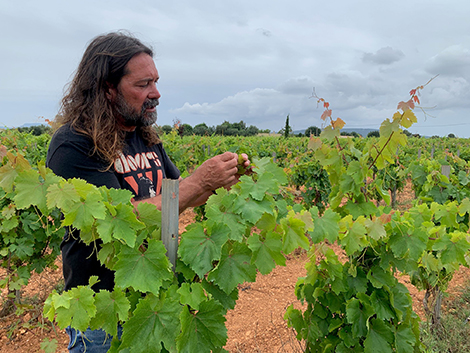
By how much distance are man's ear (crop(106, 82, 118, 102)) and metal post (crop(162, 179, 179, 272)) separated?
3.23ft

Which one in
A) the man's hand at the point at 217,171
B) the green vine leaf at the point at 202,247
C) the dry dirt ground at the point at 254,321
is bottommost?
the dry dirt ground at the point at 254,321

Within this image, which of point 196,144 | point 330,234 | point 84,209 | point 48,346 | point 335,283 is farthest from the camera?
point 196,144

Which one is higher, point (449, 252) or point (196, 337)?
point (449, 252)

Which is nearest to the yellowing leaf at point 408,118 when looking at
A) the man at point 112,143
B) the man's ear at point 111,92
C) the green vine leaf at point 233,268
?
the man at point 112,143

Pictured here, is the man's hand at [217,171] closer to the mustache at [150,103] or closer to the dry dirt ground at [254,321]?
the mustache at [150,103]

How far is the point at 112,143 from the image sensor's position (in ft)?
5.72

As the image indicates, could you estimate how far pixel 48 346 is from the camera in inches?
112

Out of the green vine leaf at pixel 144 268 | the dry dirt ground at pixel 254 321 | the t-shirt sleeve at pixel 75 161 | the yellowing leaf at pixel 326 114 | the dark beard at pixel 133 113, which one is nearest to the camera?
the green vine leaf at pixel 144 268

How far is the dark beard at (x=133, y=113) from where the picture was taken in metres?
1.91

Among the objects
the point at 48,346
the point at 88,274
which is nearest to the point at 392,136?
the point at 88,274

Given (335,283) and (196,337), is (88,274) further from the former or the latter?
(335,283)

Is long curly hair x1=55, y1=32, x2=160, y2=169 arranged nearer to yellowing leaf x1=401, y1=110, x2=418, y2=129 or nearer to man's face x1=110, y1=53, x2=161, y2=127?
man's face x1=110, y1=53, x2=161, y2=127

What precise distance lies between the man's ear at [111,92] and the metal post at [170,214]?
0.98m

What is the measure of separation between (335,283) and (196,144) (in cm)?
805
